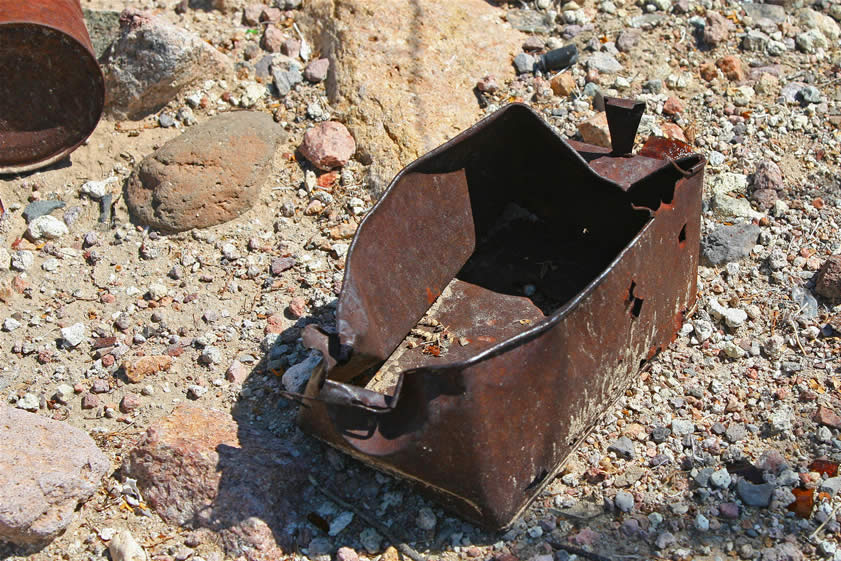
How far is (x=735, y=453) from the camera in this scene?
107 inches

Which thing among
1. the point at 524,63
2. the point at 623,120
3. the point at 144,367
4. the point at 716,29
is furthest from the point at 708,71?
the point at 144,367

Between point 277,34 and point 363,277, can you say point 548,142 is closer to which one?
point 363,277

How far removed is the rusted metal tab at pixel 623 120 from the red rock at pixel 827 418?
42.1 inches

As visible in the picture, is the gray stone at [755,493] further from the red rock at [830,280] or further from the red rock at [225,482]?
the red rock at [225,482]

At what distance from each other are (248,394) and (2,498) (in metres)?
0.84

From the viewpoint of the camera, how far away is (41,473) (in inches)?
102

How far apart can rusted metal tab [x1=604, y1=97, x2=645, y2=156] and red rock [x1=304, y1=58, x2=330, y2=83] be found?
1495 mm

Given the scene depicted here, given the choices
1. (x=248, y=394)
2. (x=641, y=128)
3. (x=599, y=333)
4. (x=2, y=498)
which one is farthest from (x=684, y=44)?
(x=2, y=498)

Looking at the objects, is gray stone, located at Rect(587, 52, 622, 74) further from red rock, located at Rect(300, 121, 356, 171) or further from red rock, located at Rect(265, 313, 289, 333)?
red rock, located at Rect(265, 313, 289, 333)

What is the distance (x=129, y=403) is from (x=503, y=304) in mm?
1359

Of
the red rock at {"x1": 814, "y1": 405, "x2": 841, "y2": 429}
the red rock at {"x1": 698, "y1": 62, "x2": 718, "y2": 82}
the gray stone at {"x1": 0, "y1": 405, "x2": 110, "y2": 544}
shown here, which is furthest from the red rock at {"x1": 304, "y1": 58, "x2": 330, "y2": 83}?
the red rock at {"x1": 814, "y1": 405, "x2": 841, "y2": 429}

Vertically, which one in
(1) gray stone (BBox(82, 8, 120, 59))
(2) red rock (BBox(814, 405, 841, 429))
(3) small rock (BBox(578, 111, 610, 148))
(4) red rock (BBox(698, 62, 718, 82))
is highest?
(4) red rock (BBox(698, 62, 718, 82))

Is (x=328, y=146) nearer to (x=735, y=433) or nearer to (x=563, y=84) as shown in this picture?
(x=563, y=84)

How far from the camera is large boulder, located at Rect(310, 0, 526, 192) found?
12.4ft
